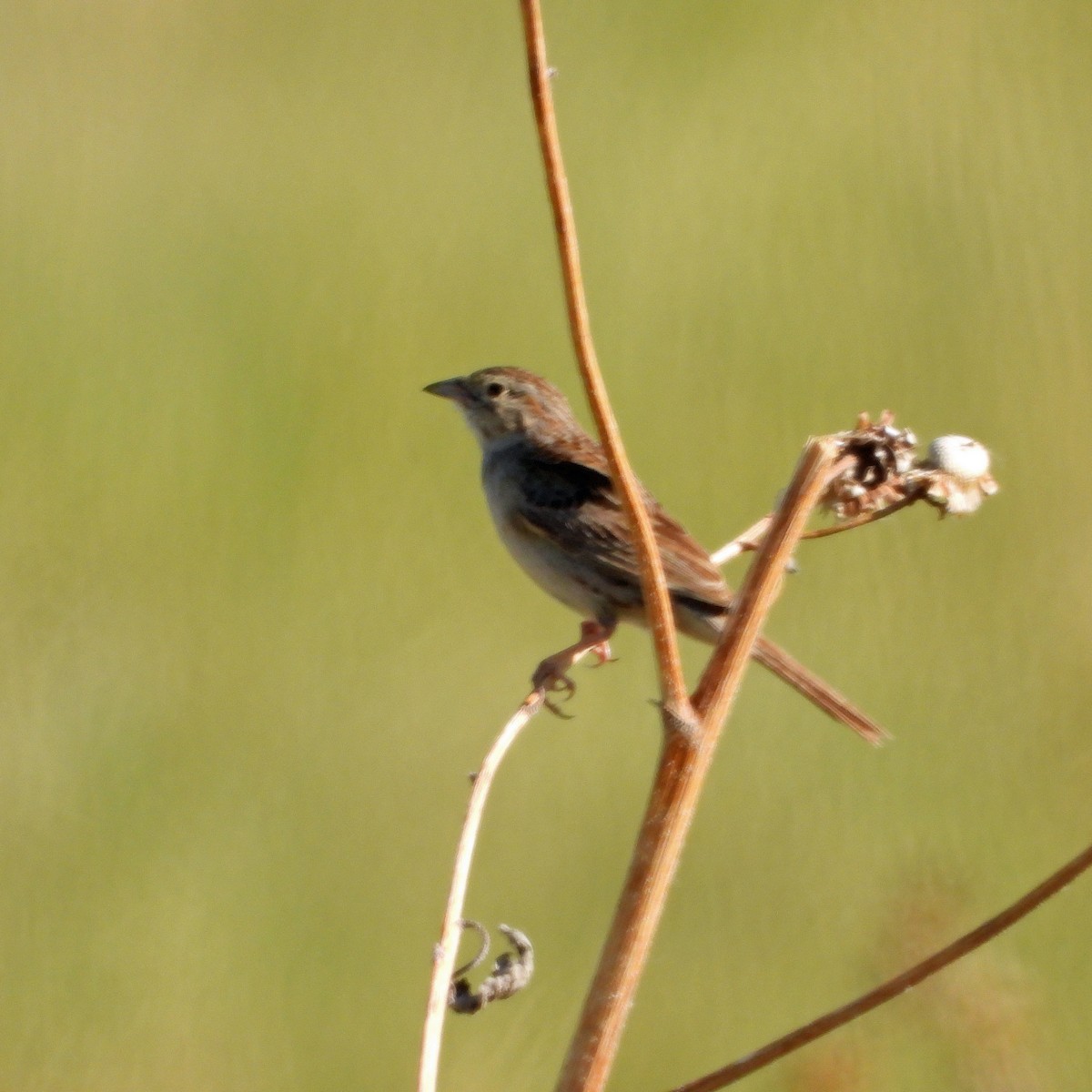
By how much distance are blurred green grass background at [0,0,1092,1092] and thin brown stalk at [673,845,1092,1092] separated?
205cm

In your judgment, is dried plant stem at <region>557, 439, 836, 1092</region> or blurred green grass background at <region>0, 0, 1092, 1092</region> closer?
dried plant stem at <region>557, 439, 836, 1092</region>

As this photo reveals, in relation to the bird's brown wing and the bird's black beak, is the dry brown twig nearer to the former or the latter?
the bird's brown wing

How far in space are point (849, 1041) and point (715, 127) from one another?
5375mm

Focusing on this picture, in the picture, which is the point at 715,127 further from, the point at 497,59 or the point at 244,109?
the point at 244,109

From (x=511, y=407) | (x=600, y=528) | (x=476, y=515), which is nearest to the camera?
(x=600, y=528)

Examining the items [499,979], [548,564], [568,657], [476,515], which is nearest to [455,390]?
[548,564]

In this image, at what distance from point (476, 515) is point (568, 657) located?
345cm

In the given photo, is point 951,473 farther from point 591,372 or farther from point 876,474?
point 591,372

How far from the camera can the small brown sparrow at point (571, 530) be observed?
3.67m

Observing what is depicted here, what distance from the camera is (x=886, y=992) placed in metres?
1.52

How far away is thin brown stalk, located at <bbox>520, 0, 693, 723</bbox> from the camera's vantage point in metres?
1.41

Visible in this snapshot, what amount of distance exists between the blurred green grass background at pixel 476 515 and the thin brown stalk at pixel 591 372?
220 cm

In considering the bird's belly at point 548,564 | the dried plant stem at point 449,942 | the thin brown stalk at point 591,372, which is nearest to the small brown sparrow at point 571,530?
the bird's belly at point 548,564

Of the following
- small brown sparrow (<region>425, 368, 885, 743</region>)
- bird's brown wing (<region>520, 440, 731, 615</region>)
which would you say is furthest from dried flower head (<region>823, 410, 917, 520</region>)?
bird's brown wing (<region>520, 440, 731, 615</region>)
